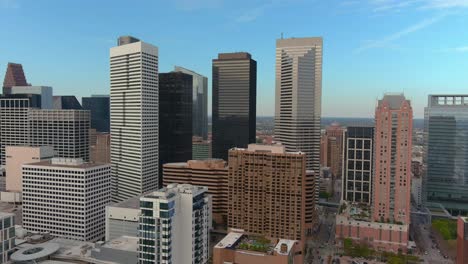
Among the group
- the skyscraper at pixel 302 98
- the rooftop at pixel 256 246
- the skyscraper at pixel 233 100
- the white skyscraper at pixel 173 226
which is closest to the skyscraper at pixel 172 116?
the skyscraper at pixel 233 100

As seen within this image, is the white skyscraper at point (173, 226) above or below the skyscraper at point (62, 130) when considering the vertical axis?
below

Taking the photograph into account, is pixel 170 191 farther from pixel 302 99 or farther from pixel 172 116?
pixel 302 99

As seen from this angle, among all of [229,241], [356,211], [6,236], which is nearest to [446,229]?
[356,211]

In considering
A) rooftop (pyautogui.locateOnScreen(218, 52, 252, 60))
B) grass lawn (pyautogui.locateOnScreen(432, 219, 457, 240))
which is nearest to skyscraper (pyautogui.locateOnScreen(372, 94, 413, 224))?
grass lawn (pyautogui.locateOnScreen(432, 219, 457, 240))

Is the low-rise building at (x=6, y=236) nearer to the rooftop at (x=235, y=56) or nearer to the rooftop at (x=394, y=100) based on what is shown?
the rooftop at (x=394, y=100)

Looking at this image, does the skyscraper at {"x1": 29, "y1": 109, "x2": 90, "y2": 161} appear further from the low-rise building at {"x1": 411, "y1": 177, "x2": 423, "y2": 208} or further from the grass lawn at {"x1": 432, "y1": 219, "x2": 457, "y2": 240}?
the low-rise building at {"x1": 411, "y1": 177, "x2": 423, "y2": 208}

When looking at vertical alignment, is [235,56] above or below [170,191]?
above
